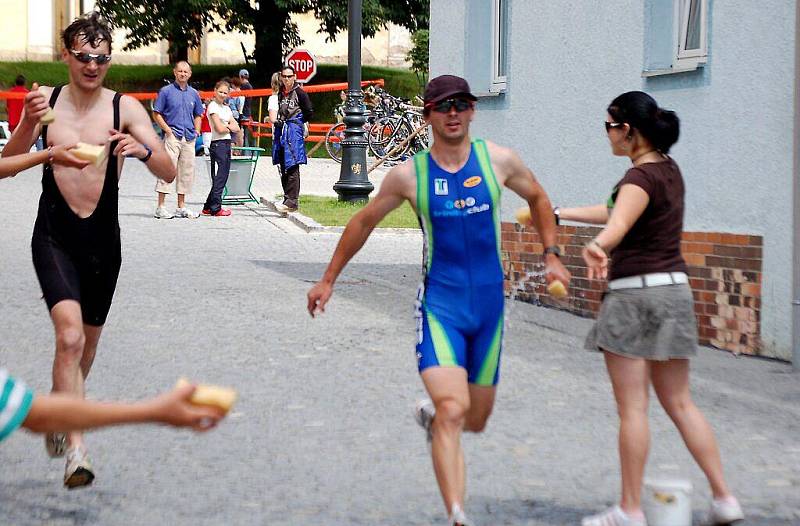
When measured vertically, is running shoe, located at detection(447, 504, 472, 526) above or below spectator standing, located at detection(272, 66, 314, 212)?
below

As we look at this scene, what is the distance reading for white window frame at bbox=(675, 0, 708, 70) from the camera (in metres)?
10.6

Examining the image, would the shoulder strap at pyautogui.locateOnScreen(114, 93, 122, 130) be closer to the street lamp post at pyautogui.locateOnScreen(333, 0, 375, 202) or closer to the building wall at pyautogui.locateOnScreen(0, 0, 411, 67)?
the street lamp post at pyautogui.locateOnScreen(333, 0, 375, 202)

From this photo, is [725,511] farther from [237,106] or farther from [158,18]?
[158,18]

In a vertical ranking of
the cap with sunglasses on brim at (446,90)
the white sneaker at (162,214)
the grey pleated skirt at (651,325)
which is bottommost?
the white sneaker at (162,214)

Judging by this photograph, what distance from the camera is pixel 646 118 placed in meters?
5.50

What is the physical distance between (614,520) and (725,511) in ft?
1.33

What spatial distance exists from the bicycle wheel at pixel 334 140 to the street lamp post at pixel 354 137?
31.6 feet

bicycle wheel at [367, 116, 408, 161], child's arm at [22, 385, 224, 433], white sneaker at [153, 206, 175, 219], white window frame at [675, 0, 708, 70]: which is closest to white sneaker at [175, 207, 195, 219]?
white sneaker at [153, 206, 175, 219]

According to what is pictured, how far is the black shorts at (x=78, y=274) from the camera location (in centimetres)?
616

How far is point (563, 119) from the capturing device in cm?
1238

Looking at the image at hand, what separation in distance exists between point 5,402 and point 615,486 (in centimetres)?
361

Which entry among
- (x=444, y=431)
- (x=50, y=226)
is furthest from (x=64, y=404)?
(x=50, y=226)

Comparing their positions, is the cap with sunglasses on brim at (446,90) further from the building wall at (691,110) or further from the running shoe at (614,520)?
the building wall at (691,110)

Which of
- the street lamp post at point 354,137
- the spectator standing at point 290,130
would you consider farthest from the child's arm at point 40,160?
the street lamp post at point 354,137
